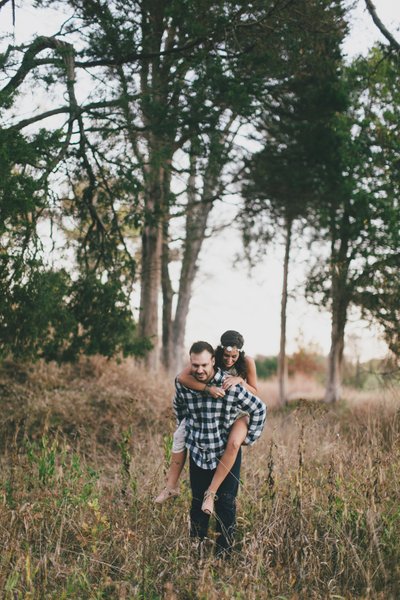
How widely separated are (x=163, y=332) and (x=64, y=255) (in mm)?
8826

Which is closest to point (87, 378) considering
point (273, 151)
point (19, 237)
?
point (19, 237)

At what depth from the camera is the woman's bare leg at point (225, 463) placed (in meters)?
4.63

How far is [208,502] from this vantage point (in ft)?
15.1

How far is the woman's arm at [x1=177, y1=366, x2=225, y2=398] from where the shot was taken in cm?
467

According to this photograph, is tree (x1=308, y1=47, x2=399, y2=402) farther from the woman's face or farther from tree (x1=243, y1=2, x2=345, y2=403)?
the woman's face

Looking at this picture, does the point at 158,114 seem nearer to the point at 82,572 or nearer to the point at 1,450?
the point at 1,450

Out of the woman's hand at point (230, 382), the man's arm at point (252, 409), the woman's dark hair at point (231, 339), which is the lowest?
the man's arm at point (252, 409)

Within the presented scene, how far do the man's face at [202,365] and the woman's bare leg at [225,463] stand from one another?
1.51 ft

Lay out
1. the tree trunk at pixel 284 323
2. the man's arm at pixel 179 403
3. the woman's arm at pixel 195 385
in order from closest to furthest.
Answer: the woman's arm at pixel 195 385
the man's arm at pixel 179 403
the tree trunk at pixel 284 323

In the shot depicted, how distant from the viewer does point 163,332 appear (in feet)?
60.7

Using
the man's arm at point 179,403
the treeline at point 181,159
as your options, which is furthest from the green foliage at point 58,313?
the man's arm at point 179,403

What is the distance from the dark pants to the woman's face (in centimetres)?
85

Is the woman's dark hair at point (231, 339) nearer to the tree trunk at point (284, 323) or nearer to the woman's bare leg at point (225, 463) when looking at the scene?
the woman's bare leg at point (225, 463)

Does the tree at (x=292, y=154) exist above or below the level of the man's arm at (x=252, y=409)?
above
